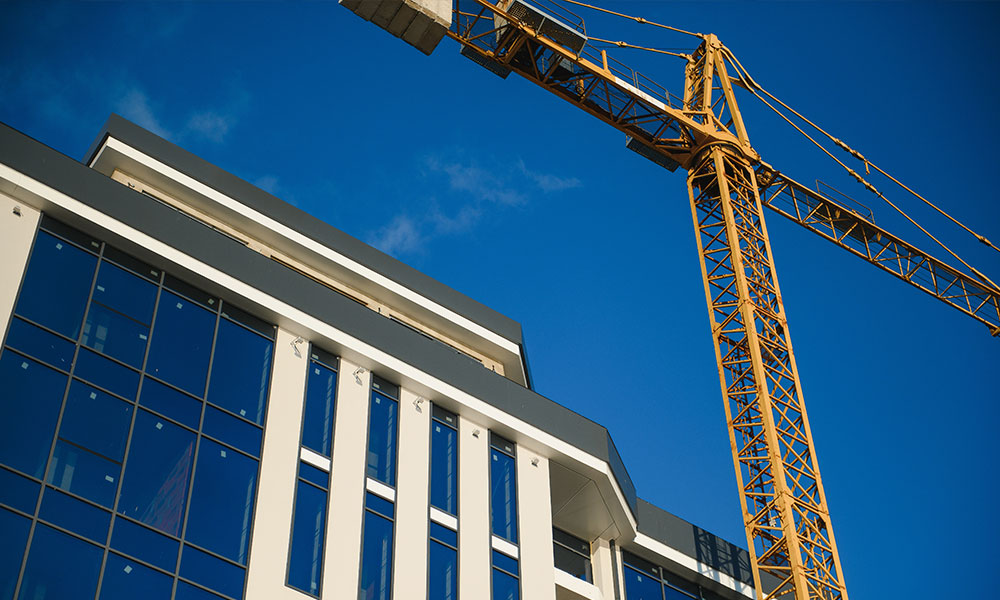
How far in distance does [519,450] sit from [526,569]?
13.2 ft

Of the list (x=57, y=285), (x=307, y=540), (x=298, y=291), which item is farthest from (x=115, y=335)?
(x=307, y=540)

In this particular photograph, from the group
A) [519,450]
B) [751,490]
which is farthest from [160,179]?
[751,490]

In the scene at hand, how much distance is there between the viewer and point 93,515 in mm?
25547

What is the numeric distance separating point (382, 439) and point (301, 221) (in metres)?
9.29

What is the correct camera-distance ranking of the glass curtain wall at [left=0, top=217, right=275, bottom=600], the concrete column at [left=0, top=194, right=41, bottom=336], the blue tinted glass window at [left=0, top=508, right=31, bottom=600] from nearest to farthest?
the blue tinted glass window at [left=0, top=508, right=31, bottom=600] < the glass curtain wall at [left=0, top=217, right=275, bottom=600] < the concrete column at [left=0, top=194, right=41, bottom=336]

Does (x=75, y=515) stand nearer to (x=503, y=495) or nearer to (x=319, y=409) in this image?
(x=319, y=409)

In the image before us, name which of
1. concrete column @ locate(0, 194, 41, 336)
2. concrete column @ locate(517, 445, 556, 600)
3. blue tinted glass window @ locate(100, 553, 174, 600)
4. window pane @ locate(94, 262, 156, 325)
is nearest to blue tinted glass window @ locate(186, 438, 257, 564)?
blue tinted glass window @ locate(100, 553, 174, 600)

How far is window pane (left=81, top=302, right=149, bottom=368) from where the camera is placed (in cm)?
2834

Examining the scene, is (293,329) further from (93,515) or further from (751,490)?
(751,490)

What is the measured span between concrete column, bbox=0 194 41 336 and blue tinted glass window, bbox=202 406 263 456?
519 cm

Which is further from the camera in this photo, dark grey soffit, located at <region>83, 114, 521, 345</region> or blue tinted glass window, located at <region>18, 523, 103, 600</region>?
dark grey soffit, located at <region>83, 114, 521, 345</region>

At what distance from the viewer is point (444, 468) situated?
109 feet

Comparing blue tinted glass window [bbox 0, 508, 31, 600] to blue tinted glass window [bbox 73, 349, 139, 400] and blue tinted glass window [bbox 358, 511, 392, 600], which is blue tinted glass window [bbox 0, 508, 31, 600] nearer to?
blue tinted glass window [bbox 73, 349, 139, 400]

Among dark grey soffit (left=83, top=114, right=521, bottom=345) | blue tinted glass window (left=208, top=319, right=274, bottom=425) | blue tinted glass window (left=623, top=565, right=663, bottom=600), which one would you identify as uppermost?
dark grey soffit (left=83, top=114, right=521, bottom=345)
